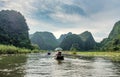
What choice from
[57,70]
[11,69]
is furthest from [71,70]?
[11,69]

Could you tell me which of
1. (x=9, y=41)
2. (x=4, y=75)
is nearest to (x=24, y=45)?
(x=9, y=41)

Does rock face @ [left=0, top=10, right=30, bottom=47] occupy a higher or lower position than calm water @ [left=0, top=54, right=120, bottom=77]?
higher

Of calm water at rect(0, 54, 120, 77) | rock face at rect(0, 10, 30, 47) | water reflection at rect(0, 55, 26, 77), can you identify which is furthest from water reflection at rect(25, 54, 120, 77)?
rock face at rect(0, 10, 30, 47)

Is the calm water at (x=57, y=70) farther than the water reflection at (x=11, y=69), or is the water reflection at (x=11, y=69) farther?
the calm water at (x=57, y=70)

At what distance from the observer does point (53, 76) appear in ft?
96.5

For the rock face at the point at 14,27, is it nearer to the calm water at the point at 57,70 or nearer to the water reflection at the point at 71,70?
the calm water at the point at 57,70

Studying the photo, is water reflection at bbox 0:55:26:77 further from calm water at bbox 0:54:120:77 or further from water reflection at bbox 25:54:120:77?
water reflection at bbox 25:54:120:77

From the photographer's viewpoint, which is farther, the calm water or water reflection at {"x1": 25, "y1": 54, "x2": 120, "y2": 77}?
water reflection at {"x1": 25, "y1": 54, "x2": 120, "y2": 77}

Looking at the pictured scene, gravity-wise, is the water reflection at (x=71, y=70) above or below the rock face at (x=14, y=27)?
below

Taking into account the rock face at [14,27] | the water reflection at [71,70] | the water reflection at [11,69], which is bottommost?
the water reflection at [71,70]

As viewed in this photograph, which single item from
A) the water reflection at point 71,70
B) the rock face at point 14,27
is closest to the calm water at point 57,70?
the water reflection at point 71,70

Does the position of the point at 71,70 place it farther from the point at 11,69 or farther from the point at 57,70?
the point at 11,69

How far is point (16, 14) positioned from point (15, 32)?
22662mm

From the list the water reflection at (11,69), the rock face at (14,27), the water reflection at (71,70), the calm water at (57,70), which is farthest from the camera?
the rock face at (14,27)
